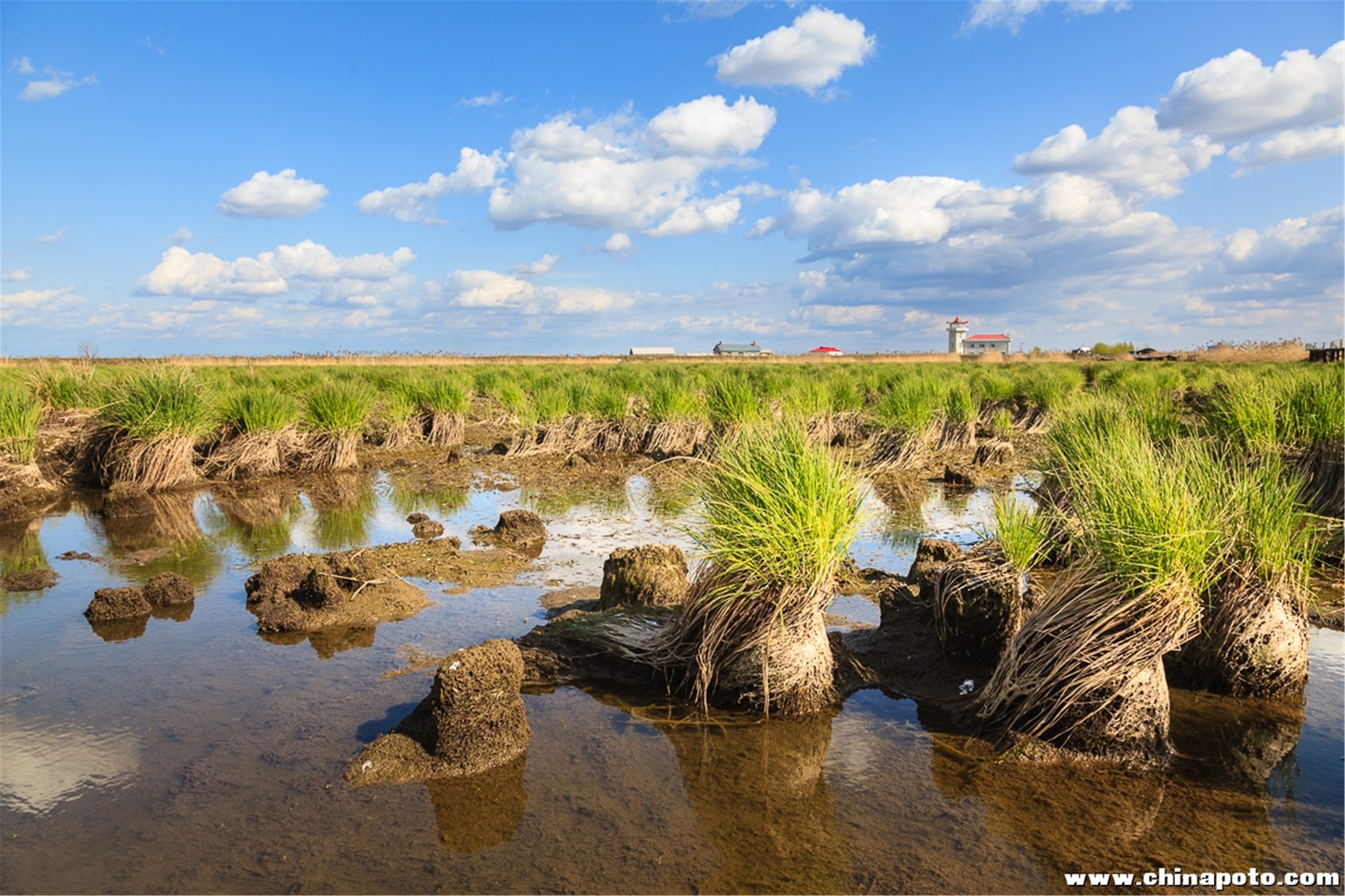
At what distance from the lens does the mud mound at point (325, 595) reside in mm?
6027

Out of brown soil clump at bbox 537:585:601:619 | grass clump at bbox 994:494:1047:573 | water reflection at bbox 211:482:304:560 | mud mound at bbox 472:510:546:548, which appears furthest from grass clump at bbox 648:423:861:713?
water reflection at bbox 211:482:304:560

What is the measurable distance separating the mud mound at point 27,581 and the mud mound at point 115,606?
A: 1.19m

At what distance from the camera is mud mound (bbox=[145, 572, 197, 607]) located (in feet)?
21.3

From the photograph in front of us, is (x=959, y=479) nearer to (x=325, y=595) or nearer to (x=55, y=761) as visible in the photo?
(x=325, y=595)

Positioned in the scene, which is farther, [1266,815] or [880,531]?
[880,531]

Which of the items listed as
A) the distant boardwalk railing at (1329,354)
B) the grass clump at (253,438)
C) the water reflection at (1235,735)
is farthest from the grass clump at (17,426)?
the distant boardwalk railing at (1329,354)

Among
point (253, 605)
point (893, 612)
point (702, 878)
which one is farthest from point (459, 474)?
point (702, 878)

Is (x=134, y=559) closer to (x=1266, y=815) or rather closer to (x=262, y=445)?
(x=262, y=445)

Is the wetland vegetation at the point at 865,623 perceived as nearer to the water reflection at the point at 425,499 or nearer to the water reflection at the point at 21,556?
the water reflection at the point at 21,556

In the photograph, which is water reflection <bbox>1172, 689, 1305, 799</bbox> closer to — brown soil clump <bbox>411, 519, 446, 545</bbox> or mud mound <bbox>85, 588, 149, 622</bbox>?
brown soil clump <bbox>411, 519, 446, 545</bbox>

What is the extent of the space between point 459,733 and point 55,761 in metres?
2.15

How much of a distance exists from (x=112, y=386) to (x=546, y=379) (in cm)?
1227

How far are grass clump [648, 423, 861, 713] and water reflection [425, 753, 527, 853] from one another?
1327 mm

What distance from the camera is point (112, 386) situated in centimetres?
1253
